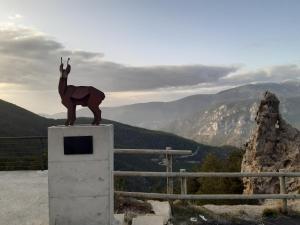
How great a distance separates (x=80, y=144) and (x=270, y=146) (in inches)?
773

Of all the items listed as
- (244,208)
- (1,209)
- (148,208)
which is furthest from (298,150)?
(1,209)

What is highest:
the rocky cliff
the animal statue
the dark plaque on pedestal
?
the animal statue

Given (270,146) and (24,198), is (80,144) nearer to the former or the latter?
(24,198)

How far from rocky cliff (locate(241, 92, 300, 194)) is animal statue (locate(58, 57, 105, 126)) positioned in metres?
17.2

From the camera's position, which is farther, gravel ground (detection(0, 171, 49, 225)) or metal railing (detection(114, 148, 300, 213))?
metal railing (detection(114, 148, 300, 213))

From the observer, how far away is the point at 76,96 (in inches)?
367

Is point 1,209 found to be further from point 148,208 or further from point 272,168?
point 272,168

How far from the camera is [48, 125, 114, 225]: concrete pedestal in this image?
894 cm

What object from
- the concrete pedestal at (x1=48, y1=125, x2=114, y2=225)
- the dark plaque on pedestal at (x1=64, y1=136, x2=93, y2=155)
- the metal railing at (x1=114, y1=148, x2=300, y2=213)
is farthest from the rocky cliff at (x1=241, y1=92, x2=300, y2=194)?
the dark plaque on pedestal at (x1=64, y1=136, x2=93, y2=155)

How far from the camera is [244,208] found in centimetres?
1256

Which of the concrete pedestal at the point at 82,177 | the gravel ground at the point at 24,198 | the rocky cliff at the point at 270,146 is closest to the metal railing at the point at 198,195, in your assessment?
the gravel ground at the point at 24,198

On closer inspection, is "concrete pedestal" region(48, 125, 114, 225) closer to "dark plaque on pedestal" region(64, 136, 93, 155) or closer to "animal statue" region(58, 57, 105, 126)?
"dark plaque on pedestal" region(64, 136, 93, 155)

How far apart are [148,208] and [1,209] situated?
11.9 ft

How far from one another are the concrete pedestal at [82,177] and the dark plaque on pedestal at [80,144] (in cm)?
6
